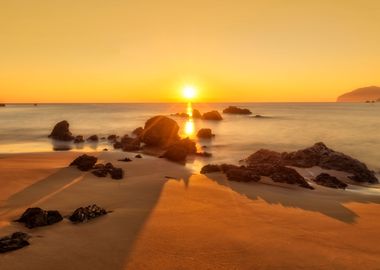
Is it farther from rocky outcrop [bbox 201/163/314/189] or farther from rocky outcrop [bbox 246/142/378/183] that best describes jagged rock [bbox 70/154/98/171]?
rocky outcrop [bbox 246/142/378/183]

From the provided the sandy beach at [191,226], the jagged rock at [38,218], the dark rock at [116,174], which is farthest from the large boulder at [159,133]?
the jagged rock at [38,218]

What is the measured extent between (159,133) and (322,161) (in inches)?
668

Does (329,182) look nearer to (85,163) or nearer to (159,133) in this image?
(85,163)

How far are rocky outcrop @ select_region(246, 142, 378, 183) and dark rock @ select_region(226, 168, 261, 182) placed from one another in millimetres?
6796

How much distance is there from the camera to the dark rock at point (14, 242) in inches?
248

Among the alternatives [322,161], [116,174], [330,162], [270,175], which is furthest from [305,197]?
[322,161]

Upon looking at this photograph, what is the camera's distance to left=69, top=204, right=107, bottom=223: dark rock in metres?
8.20

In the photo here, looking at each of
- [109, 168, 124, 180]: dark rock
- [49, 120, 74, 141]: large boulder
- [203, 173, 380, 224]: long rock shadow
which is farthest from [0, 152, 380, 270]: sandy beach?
[49, 120, 74, 141]: large boulder

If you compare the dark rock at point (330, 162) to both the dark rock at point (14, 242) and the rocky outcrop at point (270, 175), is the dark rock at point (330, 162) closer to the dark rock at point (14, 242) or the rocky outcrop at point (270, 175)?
the rocky outcrop at point (270, 175)

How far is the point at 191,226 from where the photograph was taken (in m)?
8.19

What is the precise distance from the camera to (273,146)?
37.3 metres

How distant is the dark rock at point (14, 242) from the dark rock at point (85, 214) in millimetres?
1370

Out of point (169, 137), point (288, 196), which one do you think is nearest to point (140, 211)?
point (288, 196)

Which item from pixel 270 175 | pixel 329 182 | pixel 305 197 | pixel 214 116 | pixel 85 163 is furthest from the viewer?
pixel 214 116
